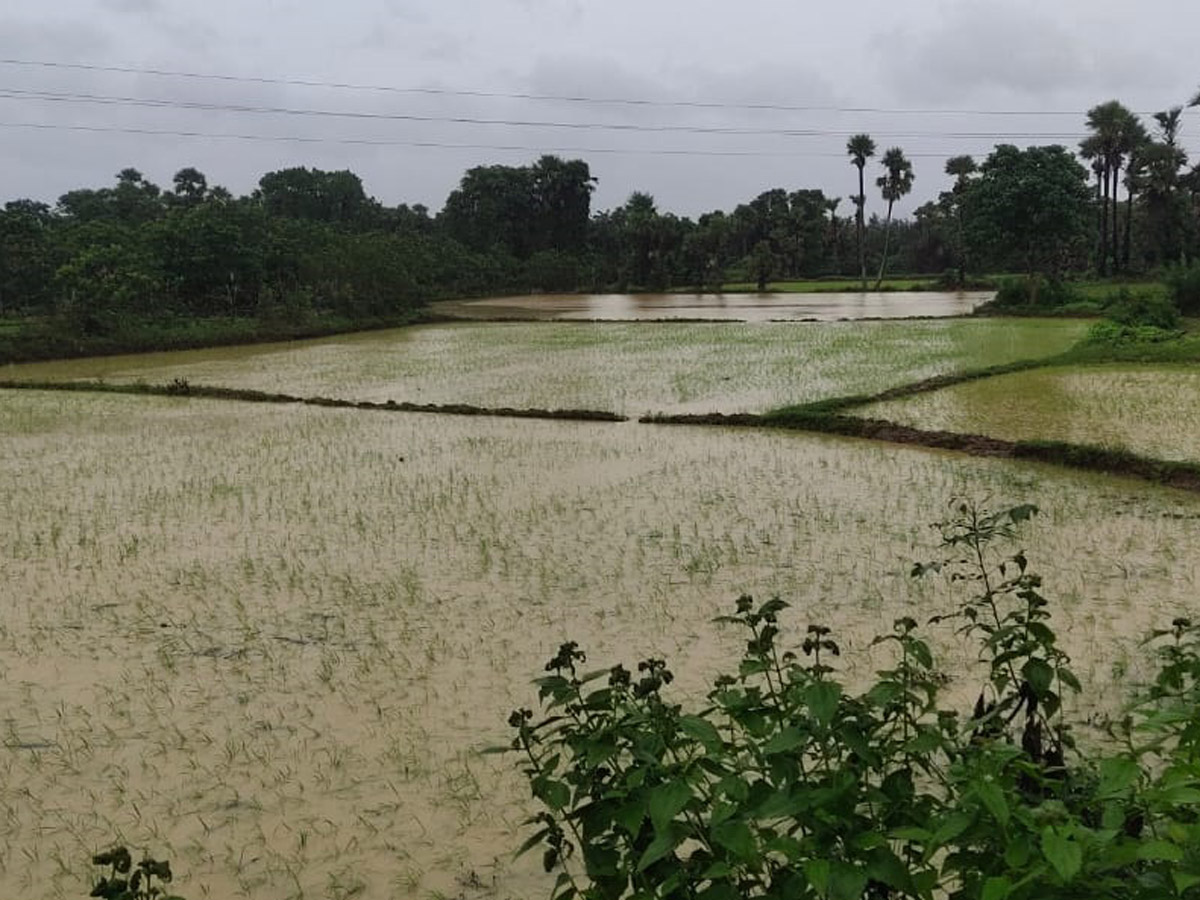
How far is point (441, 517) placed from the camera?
8008 mm

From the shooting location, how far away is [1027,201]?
30.5 metres

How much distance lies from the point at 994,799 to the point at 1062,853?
121mm

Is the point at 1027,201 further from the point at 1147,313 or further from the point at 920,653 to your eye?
the point at 920,653

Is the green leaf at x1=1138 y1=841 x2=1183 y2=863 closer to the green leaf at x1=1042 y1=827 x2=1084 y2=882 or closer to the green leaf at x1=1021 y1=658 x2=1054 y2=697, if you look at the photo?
the green leaf at x1=1042 y1=827 x2=1084 y2=882

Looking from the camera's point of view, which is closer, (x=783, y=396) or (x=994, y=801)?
(x=994, y=801)

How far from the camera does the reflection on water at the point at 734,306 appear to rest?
3278cm

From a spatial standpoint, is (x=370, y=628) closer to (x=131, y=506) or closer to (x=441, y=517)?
(x=441, y=517)

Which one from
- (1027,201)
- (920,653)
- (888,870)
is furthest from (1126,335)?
(888,870)

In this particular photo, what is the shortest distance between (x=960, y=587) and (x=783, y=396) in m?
8.98

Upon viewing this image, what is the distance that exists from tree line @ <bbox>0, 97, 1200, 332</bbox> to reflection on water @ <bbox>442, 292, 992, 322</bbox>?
2.48 m

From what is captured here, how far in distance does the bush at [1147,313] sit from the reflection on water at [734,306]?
841cm

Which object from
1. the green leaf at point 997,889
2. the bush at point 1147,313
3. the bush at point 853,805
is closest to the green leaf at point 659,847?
the bush at point 853,805

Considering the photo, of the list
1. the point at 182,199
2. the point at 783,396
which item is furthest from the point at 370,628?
the point at 182,199

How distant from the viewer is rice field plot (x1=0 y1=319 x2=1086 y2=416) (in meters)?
15.5
